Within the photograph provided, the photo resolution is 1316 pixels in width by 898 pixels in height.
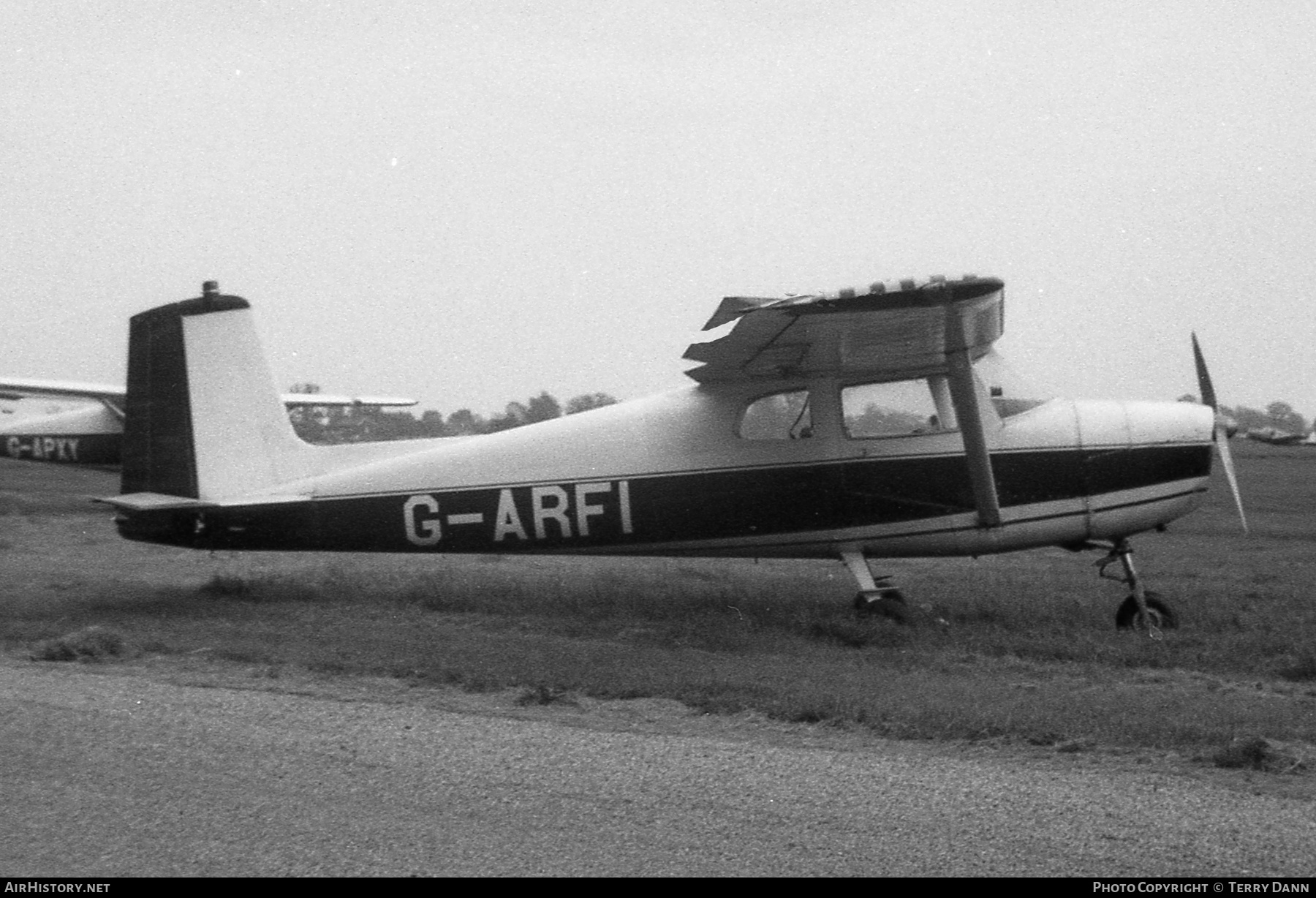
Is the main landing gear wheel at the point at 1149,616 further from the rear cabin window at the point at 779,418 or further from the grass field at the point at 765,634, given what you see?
the rear cabin window at the point at 779,418

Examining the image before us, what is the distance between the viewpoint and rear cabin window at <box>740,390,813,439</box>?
430 inches

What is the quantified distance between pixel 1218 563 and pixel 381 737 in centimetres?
1204

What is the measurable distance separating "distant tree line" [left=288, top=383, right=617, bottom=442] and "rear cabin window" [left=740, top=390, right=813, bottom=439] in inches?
404

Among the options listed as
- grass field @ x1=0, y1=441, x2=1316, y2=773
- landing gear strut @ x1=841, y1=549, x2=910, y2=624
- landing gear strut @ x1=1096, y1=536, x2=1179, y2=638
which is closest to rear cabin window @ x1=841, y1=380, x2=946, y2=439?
landing gear strut @ x1=841, y1=549, x2=910, y2=624

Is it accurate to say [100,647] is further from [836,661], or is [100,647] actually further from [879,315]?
[879,315]

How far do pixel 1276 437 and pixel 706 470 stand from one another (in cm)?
499

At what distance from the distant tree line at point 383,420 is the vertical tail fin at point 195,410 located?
32.9 ft

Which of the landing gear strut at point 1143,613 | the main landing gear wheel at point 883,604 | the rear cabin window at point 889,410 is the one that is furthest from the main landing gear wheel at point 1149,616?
the rear cabin window at point 889,410

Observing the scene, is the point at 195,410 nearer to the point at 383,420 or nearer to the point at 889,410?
the point at 889,410

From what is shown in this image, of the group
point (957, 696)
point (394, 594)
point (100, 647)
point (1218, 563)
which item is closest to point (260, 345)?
point (394, 594)

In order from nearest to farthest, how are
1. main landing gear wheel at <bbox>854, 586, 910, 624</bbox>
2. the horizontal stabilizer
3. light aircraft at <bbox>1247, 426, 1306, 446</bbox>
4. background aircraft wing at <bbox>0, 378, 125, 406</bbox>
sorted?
main landing gear wheel at <bbox>854, 586, 910, 624</bbox> < the horizontal stabilizer < light aircraft at <bbox>1247, 426, 1306, 446</bbox> < background aircraft wing at <bbox>0, 378, 125, 406</bbox>

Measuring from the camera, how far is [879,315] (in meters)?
9.55

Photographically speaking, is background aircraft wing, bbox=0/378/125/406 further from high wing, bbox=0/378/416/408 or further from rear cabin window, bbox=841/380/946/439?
rear cabin window, bbox=841/380/946/439
